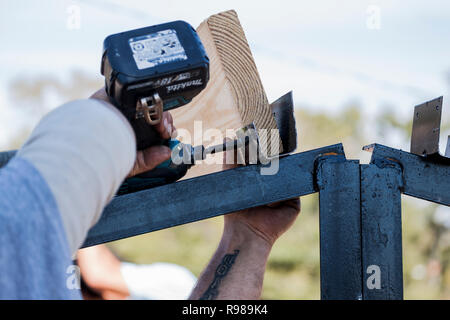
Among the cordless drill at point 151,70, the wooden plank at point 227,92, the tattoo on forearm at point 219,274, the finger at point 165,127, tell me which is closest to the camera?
the cordless drill at point 151,70

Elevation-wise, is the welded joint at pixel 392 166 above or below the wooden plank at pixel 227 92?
below

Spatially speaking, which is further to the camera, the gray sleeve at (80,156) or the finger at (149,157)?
the finger at (149,157)

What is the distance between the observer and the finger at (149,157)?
1456 millimetres

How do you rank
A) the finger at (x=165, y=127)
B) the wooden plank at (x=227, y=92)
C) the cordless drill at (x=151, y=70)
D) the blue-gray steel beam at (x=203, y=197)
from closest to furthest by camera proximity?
the cordless drill at (x=151, y=70)
the finger at (x=165, y=127)
the blue-gray steel beam at (x=203, y=197)
the wooden plank at (x=227, y=92)

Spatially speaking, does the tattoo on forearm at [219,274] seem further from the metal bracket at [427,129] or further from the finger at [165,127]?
the metal bracket at [427,129]

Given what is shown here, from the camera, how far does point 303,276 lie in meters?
13.2

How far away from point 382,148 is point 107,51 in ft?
2.55

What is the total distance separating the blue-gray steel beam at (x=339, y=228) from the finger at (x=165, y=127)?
418 millimetres

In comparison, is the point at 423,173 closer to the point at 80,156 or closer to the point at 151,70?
the point at 151,70

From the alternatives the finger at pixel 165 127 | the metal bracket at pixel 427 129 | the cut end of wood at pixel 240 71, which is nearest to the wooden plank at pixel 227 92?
the cut end of wood at pixel 240 71

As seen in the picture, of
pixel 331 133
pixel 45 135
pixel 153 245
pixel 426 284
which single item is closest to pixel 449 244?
pixel 426 284

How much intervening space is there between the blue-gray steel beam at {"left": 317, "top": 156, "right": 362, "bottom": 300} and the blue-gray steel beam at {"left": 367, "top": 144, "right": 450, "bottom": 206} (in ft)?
0.36
